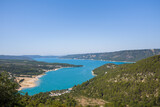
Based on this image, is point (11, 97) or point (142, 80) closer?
point (11, 97)

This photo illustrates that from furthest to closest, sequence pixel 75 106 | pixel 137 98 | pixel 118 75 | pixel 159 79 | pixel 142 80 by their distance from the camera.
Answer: pixel 118 75 < pixel 142 80 < pixel 159 79 < pixel 137 98 < pixel 75 106

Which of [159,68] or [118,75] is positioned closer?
[159,68]

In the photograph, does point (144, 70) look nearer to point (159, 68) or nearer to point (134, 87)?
point (159, 68)

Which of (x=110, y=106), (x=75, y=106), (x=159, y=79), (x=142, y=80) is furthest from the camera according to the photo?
(x=142, y=80)

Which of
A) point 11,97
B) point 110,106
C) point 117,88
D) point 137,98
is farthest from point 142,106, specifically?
point 11,97

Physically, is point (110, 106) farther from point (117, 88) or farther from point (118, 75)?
point (118, 75)

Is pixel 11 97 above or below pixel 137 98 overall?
above

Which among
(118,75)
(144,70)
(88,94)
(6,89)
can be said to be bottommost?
(88,94)

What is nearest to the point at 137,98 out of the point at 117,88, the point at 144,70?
the point at 117,88

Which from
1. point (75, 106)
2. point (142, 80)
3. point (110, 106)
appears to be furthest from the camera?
point (142, 80)
